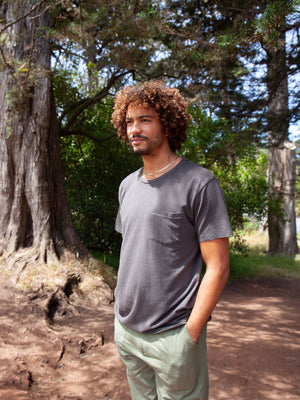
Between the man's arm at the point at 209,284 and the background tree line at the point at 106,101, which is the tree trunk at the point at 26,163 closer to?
the background tree line at the point at 106,101

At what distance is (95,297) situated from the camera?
5.45m

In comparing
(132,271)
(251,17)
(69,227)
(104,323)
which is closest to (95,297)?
(104,323)

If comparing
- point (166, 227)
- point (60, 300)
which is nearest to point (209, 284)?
point (166, 227)

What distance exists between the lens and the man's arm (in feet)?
5.63

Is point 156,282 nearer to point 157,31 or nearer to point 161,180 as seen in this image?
point 161,180

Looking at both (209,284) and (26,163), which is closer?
(209,284)

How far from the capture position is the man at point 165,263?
5.74 ft

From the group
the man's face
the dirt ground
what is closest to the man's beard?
the man's face

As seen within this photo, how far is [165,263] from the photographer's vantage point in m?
1.81

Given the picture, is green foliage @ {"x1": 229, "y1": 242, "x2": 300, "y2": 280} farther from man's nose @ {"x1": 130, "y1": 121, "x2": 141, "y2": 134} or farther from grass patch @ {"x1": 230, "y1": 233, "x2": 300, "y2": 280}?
man's nose @ {"x1": 130, "y1": 121, "x2": 141, "y2": 134}

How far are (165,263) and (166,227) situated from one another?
0.18 m

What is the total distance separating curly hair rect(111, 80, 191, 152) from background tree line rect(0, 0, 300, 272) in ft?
8.67

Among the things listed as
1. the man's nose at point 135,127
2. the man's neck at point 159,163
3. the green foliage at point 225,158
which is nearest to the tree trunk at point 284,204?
the green foliage at point 225,158

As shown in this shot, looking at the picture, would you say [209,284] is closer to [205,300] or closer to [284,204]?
[205,300]
